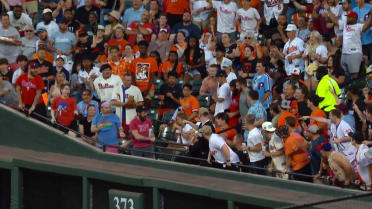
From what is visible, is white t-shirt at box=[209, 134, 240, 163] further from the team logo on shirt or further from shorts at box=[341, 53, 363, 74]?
the team logo on shirt

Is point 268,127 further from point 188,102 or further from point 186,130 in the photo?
point 188,102

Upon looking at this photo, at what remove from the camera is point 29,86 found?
18969 mm

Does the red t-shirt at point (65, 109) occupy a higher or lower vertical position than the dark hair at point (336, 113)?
lower

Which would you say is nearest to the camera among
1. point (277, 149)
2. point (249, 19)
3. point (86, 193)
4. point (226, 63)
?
point (277, 149)

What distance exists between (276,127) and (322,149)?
6.36 feet

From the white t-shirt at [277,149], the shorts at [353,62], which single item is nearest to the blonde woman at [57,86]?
the shorts at [353,62]

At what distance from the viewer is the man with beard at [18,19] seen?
22.9 m

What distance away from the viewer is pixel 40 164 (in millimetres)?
16906

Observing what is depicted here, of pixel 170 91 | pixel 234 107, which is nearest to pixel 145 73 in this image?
pixel 170 91

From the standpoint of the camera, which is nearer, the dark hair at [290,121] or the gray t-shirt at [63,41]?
the dark hair at [290,121]

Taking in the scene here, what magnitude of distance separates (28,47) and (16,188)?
18.4 feet

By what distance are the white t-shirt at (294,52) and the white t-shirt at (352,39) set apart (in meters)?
0.85

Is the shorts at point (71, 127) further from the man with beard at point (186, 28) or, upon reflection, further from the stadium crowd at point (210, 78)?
the man with beard at point (186, 28)

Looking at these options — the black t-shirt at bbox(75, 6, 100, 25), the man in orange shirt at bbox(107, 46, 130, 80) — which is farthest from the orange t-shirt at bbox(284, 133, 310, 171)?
the black t-shirt at bbox(75, 6, 100, 25)
